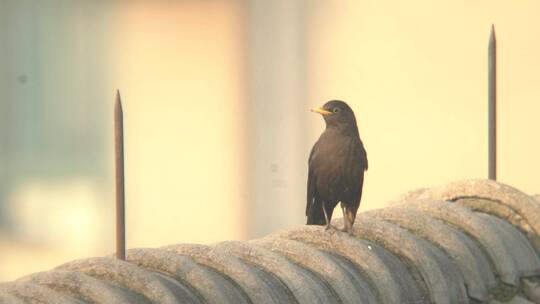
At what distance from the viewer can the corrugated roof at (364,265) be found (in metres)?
3.74

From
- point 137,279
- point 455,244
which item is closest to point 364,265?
point 455,244

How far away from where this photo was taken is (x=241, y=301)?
396cm

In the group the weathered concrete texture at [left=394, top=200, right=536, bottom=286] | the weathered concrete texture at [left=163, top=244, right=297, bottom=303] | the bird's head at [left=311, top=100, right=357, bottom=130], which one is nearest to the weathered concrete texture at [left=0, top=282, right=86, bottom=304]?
the weathered concrete texture at [left=163, top=244, right=297, bottom=303]

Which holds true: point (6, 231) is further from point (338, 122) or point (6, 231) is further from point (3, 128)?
point (338, 122)

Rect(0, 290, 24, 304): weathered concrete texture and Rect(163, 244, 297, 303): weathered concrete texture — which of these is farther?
Rect(163, 244, 297, 303): weathered concrete texture

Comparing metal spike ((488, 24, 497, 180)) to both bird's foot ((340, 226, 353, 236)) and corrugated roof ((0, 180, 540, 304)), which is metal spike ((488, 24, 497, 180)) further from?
bird's foot ((340, 226, 353, 236))

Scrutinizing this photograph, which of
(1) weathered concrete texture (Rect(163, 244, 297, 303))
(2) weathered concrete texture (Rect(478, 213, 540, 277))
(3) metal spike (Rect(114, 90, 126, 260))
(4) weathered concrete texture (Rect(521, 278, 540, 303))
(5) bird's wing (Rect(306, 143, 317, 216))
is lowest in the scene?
(4) weathered concrete texture (Rect(521, 278, 540, 303))

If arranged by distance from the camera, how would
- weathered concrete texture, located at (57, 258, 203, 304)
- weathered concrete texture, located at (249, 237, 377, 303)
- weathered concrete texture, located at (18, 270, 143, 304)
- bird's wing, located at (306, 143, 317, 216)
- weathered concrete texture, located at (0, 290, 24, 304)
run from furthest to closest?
bird's wing, located at (306, 143, 317, 216) → weathered concrete texture, located at (249, 237, 377, 303) → weathered concrete texture, located at (57, 258, 203, 304) → weathered concrete texture, located at (18, 270, 143, 304) → weathered concrete texture, located at (0, 290, 24, 304)

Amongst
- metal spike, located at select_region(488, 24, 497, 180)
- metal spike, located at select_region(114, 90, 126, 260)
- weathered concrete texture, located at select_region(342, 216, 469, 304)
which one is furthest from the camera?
metal spike, located at select_region(488, 24, 497, 180)

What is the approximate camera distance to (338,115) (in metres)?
5.17

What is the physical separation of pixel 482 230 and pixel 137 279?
1.72 m

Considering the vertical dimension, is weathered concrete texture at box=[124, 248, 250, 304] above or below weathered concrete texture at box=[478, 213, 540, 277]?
above

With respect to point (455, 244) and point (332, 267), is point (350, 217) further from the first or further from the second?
point (332, 267)

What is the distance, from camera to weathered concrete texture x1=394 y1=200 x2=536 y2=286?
5133mm
